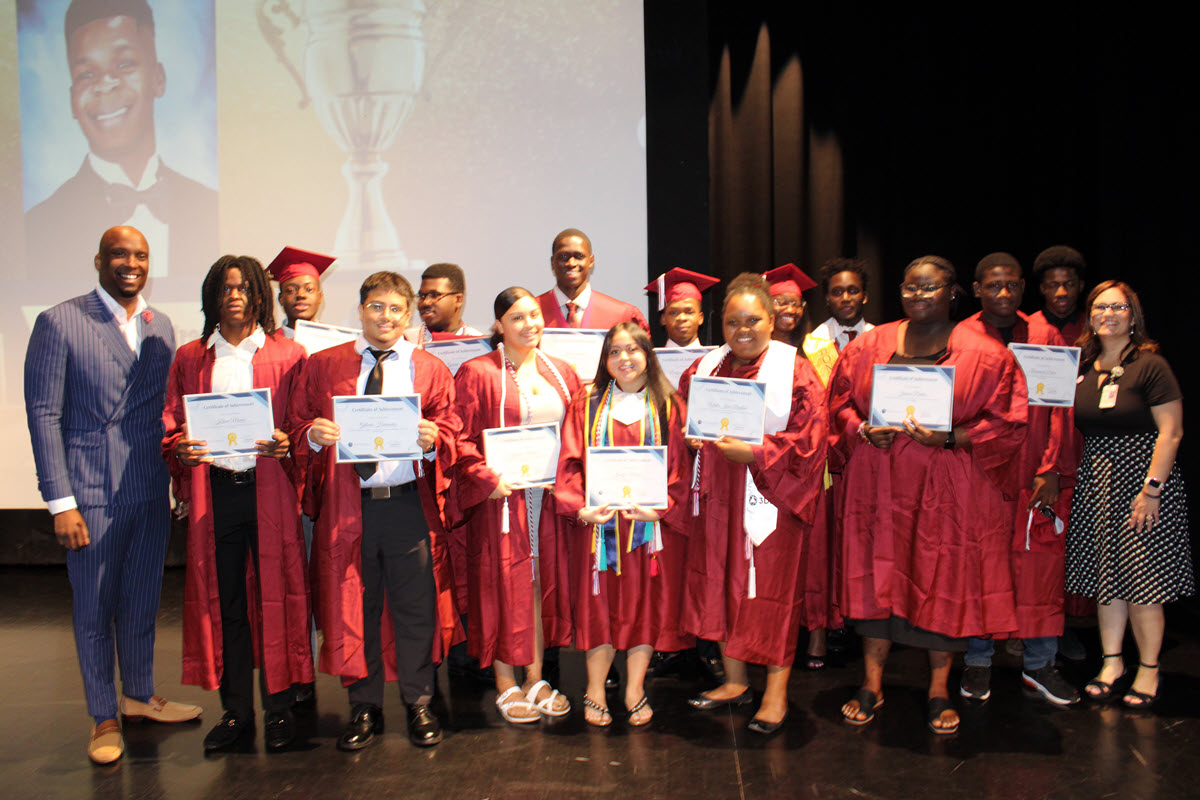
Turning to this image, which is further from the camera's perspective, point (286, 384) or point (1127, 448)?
point (1127, 448)

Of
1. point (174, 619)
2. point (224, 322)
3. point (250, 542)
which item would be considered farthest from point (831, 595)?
point (174, 619)

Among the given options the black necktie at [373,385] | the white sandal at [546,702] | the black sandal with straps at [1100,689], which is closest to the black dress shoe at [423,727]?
the white sandal at [546,702]

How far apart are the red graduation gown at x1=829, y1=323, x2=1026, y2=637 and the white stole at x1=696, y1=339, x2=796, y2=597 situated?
388mm

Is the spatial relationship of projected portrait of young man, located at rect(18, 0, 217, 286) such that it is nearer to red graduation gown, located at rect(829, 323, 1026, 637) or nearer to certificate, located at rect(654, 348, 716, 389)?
certificate, located at rect(654, 348, 716, 389)

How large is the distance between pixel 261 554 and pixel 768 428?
207cm

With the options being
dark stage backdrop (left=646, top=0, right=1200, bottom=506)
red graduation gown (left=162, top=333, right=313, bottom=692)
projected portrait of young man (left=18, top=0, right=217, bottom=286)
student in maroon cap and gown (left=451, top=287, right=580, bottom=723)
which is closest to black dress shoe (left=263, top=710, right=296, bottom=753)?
red graduation gown (left=162, top=333, right=313, bottom=692)

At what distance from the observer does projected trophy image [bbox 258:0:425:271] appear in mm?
5789

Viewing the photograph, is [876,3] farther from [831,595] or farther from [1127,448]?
[831,595]

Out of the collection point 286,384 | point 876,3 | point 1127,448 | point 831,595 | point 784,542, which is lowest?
point 831,595

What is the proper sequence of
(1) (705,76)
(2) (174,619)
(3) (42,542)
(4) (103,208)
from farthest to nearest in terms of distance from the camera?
(3) (42,542), (4) (103,208), (1) (705,76), (2) (174,619)

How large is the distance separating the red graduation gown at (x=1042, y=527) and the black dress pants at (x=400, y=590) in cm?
254

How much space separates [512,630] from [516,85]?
4008mm

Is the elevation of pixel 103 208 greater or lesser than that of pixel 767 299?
greater

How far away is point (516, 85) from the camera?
578 cm
